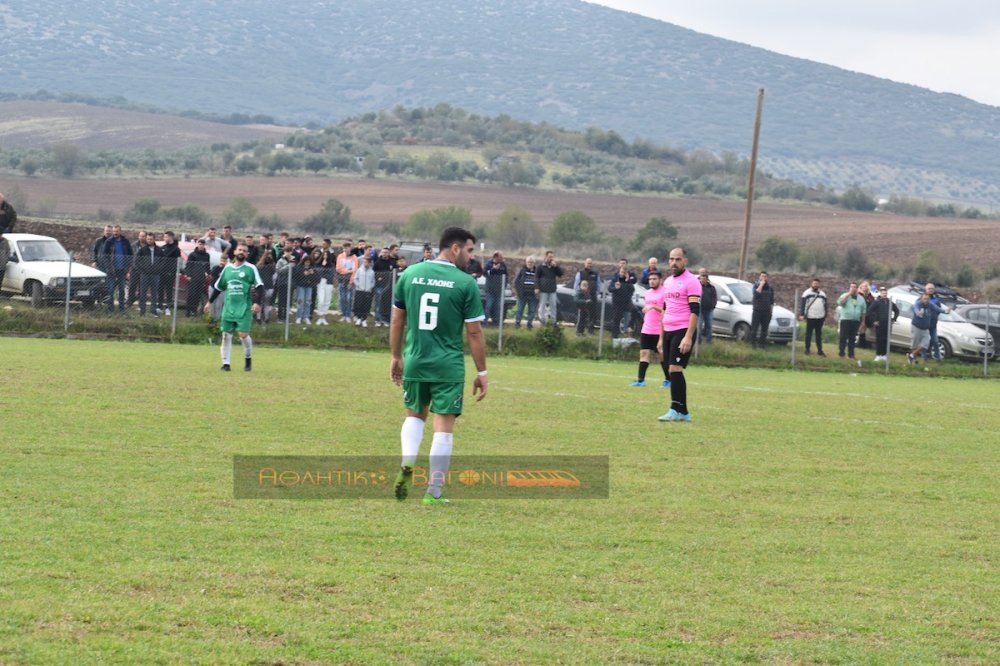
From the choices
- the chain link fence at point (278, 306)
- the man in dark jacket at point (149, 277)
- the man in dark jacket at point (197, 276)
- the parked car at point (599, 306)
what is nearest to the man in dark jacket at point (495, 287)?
the chain link fence at point (278, 306)

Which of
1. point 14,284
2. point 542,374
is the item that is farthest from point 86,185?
point 542,374

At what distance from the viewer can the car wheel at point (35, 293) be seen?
28.4m

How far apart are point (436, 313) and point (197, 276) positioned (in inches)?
779

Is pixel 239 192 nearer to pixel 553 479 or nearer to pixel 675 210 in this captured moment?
pixel 675 210

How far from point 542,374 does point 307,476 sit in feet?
43.5

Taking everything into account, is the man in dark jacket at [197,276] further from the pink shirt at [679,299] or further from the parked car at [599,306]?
the pink shirt at [679,299]

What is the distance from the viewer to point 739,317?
108 feet

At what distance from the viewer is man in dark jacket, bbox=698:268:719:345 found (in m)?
29.5

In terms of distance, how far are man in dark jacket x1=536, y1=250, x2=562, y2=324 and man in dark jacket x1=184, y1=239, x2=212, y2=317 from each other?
22.6 ft

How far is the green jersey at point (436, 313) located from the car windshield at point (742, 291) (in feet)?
79.2

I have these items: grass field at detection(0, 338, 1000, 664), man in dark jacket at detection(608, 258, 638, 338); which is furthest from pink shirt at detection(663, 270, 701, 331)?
man in dark jacket at detection(608, 258, 638, 338)

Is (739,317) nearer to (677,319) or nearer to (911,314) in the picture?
(911,314)

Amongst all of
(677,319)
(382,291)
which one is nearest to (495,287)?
(382,291)

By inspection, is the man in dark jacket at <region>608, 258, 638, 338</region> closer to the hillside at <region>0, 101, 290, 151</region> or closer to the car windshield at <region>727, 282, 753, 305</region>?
the car windshield at <region>727, 282, 753, 305</region>
